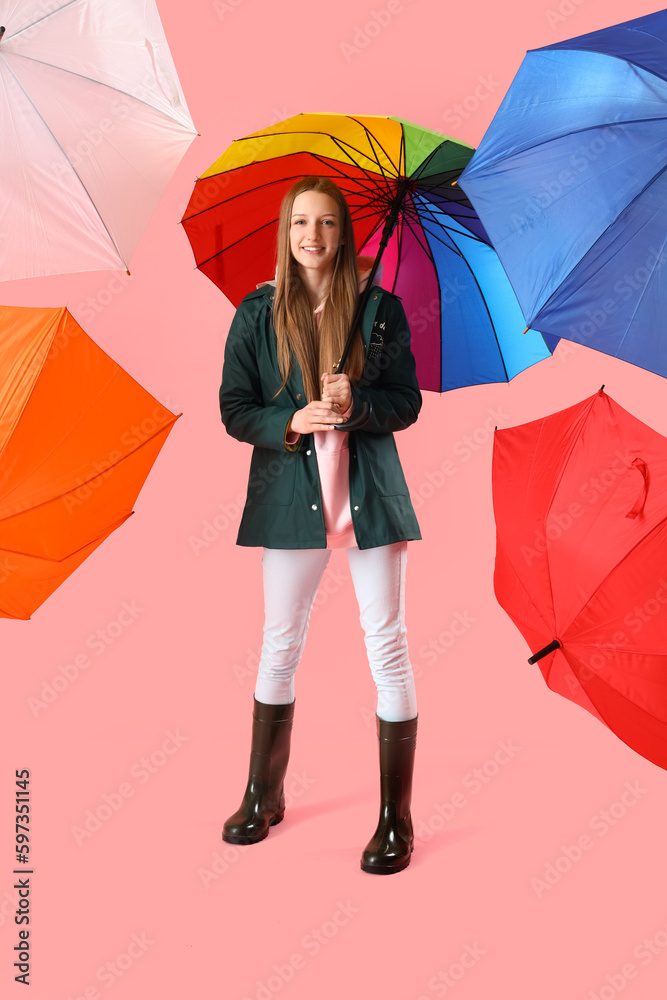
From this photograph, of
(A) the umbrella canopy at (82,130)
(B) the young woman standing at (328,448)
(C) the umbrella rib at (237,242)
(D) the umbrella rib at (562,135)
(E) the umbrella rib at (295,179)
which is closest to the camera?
(D) the umbrella rib at (562,135)

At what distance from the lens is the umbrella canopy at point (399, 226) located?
3.06 meters

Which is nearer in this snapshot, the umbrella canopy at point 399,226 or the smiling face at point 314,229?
the smiling face at point 314,229

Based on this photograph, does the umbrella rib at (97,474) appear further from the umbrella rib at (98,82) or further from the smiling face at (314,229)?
the umbrella rib at (98,82)

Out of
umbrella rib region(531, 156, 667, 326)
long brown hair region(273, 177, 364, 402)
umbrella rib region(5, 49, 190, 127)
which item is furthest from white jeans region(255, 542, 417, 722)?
umbrella rib region(5, 49, 190, 127)

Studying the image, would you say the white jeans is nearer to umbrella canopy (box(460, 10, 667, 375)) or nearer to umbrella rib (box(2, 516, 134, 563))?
umbrella rib (box(2, 516, 134, 563))

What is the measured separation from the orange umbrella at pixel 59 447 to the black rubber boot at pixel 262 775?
76cm

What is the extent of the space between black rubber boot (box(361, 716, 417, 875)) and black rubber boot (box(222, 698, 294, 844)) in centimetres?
34

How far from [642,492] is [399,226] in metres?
1.23

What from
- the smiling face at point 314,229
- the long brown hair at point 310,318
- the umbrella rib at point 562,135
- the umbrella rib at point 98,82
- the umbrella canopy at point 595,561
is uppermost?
the umbrella rib at point 98,82

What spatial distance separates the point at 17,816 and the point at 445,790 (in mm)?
1433

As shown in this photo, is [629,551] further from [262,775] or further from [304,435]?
[262,775]

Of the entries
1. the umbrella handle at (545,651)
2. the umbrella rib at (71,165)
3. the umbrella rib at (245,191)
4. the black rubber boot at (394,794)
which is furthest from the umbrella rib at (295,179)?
the black rubber boot at (394,794)

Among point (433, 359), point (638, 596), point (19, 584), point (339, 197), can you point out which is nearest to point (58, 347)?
point (19, 584)

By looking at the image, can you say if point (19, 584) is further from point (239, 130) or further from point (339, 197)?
point (239, 130)
